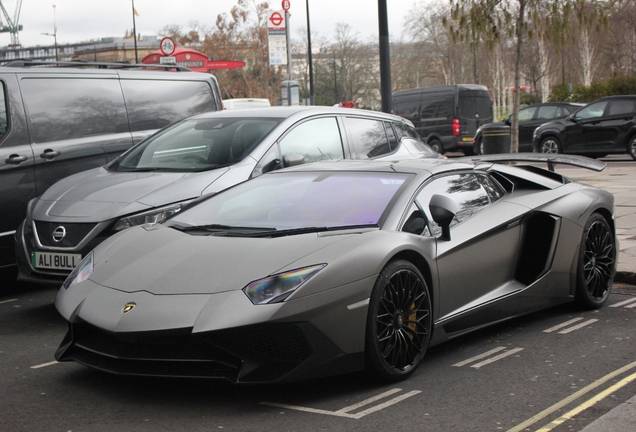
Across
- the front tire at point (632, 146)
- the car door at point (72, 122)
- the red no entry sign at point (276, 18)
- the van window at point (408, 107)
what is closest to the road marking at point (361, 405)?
the car door at point (72, 122)

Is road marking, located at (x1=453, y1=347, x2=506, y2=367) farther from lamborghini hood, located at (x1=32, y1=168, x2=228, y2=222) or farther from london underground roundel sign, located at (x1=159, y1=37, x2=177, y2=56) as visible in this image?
london underground roundel sign, located at (x1=159, y1=37, x2=177, y2=56)

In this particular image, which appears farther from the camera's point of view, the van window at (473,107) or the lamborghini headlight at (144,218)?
the van window at (473,107)

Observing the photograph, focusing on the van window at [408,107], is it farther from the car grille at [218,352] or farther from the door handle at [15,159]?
the car grille at [218,352]

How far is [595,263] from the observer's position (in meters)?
6.42

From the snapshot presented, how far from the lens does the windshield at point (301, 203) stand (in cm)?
491

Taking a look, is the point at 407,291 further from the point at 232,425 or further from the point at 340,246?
the point at 232,425

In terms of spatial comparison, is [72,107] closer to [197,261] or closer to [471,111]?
[197,261]

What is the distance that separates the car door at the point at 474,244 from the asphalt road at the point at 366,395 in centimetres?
34

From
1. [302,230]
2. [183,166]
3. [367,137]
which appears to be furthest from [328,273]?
[367,137]

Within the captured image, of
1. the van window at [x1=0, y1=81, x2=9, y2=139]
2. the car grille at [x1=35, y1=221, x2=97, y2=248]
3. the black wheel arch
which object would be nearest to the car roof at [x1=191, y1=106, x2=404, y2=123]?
the van window at [x1=0, y1=81, x2=9, y2=139]

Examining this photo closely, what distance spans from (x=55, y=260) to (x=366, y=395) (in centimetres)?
322

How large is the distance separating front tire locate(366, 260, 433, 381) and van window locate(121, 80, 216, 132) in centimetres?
509

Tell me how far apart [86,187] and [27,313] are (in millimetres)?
1099

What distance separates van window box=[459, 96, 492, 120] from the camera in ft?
88.8
